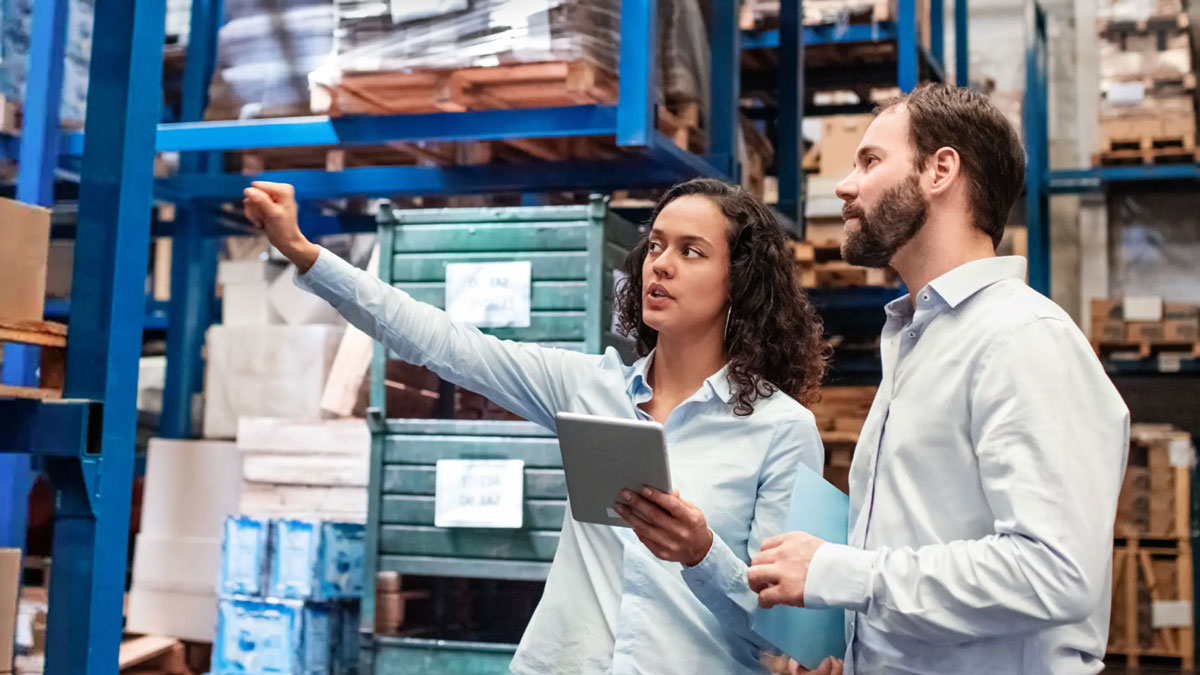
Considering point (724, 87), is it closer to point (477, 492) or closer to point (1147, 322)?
point (477, 492)

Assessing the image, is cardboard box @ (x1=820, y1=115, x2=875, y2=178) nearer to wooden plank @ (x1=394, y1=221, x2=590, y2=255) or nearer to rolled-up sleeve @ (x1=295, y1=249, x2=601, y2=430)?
wooden plank @ (x1=394, y1=221, x2=590, y2=255)

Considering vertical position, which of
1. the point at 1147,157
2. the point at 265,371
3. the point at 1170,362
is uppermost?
the point at 1147,157

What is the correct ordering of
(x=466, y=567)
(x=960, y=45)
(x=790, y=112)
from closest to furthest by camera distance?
(x=466, y=567) < (x=790, y=112) < (x=960, y=45)

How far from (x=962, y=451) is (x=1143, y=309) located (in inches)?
347

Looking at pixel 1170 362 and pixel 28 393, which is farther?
pixel 1170 362

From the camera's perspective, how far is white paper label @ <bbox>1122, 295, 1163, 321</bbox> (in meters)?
9.87

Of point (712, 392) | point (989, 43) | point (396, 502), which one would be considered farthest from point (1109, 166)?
point (712, 392)

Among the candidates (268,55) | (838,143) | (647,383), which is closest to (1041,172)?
(838,143)

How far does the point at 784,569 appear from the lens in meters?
1.94

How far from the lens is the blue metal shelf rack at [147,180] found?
281 cm

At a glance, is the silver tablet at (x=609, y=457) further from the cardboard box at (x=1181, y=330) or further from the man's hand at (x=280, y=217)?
the cardboard box at (x=1181, y=330)

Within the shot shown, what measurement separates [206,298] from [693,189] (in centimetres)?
445

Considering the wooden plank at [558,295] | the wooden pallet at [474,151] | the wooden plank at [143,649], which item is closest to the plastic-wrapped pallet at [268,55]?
the wooden pallet at [474,151]

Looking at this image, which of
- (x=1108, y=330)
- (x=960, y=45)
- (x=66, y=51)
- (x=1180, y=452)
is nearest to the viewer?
(x=66, y=51)
